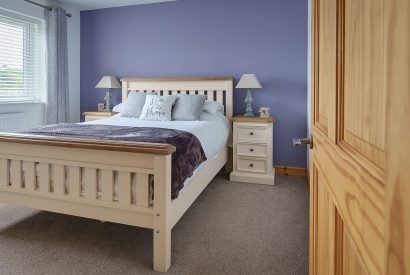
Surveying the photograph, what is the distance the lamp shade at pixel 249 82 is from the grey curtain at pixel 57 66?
100 inches

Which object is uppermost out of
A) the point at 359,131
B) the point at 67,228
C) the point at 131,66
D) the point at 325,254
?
the point at 131,66

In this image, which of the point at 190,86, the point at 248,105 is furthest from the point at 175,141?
the point at 190,86

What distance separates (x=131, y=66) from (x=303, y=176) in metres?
2.92

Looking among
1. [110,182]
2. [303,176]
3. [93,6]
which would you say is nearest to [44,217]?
[110,182]

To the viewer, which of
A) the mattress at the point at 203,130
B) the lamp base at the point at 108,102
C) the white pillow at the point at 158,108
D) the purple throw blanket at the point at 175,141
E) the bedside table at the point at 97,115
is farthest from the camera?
the lamp base at the point at 108,102

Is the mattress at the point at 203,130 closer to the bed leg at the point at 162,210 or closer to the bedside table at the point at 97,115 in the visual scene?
the bed leg at the point at 162,210

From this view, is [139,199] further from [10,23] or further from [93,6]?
[93,6]

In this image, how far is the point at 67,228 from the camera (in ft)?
6.96

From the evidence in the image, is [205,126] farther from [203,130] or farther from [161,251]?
[161,251]

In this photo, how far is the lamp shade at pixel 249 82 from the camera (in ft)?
11.3

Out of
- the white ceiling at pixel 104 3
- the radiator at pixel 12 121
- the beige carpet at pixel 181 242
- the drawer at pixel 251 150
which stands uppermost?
the white ceiling at pixel 104 3

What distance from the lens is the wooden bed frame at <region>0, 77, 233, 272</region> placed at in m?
1.63

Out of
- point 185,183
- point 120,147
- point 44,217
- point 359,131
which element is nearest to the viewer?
point 359,131

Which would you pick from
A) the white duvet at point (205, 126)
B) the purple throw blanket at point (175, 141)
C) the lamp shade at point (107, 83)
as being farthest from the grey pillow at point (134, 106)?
the purple throw blanket at point (175, 141)
